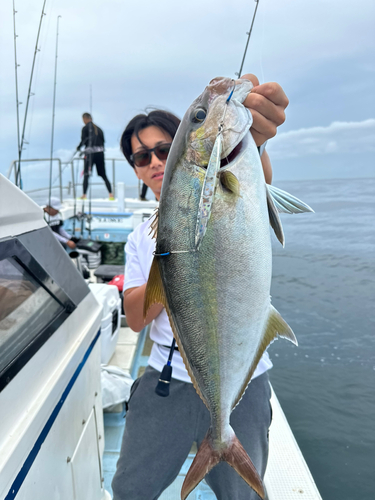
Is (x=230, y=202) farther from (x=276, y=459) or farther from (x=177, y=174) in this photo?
(x=276, y=459)

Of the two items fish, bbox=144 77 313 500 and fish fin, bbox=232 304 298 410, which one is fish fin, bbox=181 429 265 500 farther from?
fish fin, bbox=232 304 298 410

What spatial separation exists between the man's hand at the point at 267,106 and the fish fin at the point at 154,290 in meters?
0.60

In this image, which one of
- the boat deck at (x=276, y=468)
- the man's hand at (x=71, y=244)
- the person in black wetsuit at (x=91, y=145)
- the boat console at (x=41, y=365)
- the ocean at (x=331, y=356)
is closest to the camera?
the boat console at (x=41, y=365)

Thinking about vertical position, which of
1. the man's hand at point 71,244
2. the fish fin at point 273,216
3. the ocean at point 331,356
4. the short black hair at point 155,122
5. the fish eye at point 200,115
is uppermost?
the short black hair at point 155,122

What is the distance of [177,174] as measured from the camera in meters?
1.09

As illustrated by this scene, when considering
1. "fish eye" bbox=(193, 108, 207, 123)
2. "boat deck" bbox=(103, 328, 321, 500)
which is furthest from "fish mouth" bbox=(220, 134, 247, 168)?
"boat deck" bbox=(103, 328, 321, 500)

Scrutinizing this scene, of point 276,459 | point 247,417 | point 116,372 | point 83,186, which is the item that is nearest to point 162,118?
point 247,417

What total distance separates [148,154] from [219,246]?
33.5 inches

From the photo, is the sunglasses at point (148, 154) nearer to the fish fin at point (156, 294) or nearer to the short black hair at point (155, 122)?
the short black hair at point (155, 122)

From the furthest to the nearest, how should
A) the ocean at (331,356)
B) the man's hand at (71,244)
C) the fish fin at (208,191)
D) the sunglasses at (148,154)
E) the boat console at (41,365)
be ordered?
the man's hand at (71,244)
the ocean at (331,356)
the sunglasses at (148,154)
the boat console at (41,365)
the fish fin at (208,191)

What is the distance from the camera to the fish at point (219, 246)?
3.40 feet

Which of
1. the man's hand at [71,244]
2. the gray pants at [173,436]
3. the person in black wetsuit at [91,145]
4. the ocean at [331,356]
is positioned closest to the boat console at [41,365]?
the gray pants at [173,436]

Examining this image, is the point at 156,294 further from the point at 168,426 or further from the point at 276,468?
the point at 276,468

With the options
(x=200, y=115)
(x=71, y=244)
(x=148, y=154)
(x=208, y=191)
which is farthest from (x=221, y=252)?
(x=71, y=244)
